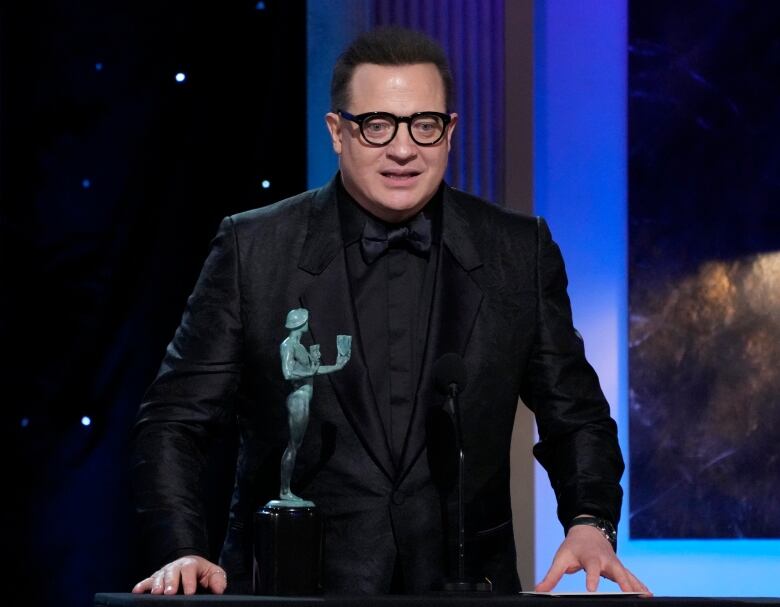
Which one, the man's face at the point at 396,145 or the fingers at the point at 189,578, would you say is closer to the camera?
the fingers at the point at 189,578

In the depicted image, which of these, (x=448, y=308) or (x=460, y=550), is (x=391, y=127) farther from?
(x=460, y=550)

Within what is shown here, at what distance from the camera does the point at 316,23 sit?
170 inches

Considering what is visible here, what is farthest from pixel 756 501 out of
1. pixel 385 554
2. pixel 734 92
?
pixel 385 554

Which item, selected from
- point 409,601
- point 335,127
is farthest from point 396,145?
point 409,601

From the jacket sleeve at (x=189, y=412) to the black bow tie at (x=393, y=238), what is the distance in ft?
0.89

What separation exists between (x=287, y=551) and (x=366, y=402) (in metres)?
0.58

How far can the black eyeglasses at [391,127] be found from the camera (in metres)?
2.58

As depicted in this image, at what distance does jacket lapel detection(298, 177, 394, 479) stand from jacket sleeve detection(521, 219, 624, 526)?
35 cm

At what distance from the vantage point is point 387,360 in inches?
105

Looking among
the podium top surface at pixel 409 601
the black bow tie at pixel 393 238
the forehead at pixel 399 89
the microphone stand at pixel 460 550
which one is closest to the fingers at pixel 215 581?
the podium top surface at pixel 409 601

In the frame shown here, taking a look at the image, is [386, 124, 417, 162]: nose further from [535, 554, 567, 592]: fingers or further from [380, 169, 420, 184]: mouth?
[535, 554, 567, 592]: fingers

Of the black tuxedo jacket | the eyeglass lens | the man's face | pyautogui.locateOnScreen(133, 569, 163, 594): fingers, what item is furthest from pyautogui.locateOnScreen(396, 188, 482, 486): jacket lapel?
pyautogui.locateOnScreen(133, 569, 163, 594): fingers

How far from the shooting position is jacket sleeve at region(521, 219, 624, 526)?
2580 millimetres

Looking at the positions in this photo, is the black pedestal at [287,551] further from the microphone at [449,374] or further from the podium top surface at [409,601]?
the microphone at [449,374]
